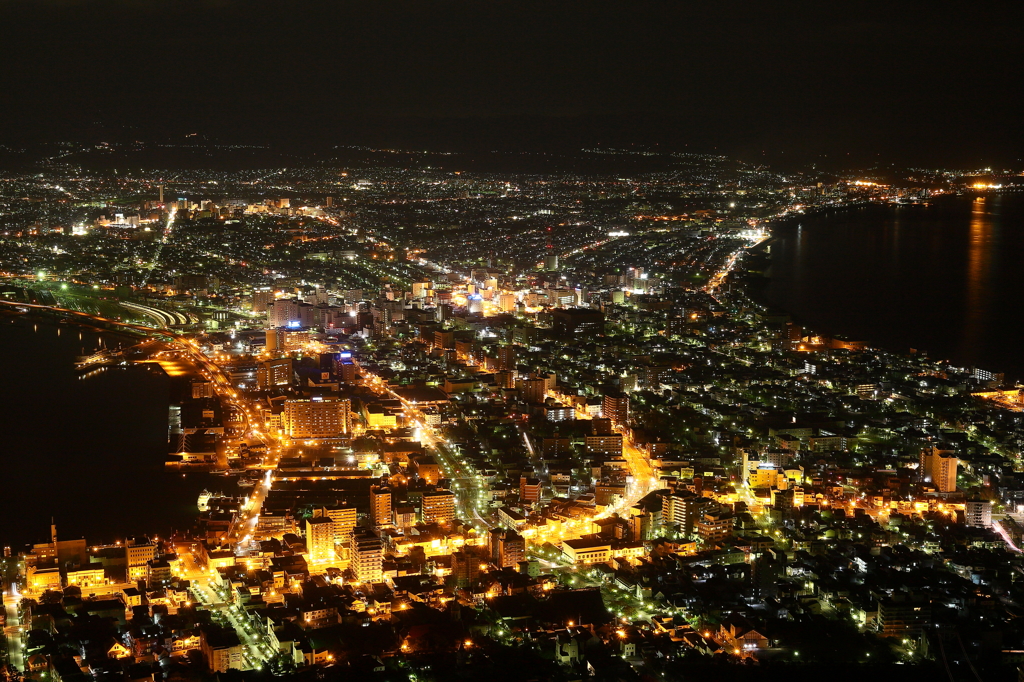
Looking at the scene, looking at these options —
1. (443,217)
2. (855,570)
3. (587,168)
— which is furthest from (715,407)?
(587,168)

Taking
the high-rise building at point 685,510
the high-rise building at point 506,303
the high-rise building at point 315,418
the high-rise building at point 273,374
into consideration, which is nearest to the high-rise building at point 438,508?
the high-rise building at point 685,510

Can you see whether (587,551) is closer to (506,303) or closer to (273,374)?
(273,374)

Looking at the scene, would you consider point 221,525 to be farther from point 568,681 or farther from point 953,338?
point 953,338

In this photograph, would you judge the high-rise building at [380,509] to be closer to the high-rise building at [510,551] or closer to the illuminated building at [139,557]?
the high-rise building at [510,551]

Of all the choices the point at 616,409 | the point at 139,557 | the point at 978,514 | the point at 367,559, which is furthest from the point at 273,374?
the point at 978,514

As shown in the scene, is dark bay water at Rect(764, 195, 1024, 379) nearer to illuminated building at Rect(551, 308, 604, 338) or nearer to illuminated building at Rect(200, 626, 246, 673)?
illuminated building at Rect(551, 308, 604, 338)
